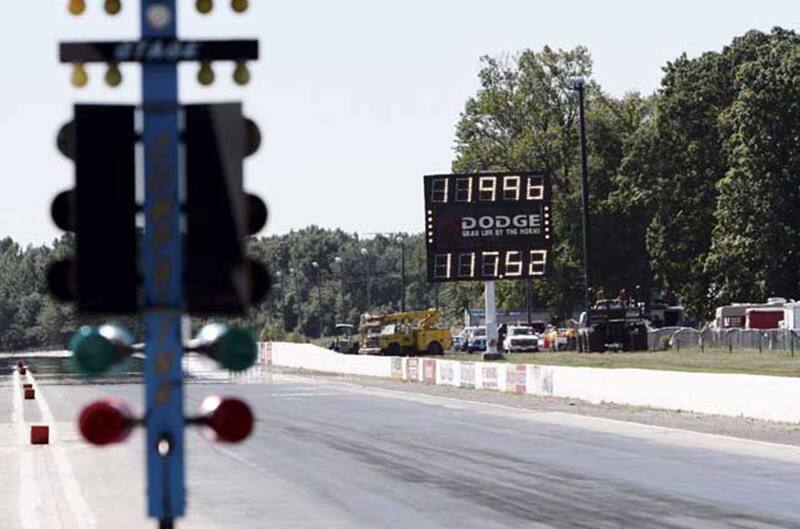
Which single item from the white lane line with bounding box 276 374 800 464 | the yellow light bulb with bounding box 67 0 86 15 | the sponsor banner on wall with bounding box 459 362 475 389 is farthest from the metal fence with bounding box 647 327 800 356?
the yellow light bulb with bounding box 67 0 86 15

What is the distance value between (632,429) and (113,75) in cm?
2998

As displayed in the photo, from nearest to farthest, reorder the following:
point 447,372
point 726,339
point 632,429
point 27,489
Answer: point 27,489, point 632,429, point 447,372, point 726,339

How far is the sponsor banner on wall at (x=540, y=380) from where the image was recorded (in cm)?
5188

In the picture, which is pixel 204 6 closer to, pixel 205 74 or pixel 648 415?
pixel 205 74

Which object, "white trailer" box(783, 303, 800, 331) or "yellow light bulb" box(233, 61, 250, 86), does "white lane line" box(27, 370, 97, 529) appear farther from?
"white trailer" box(783, 303, 800, 331)

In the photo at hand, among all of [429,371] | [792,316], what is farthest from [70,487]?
[792,316]

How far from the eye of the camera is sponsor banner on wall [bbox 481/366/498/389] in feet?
189

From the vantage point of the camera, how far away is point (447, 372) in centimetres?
6419

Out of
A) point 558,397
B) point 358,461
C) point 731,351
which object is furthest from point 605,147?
point 358,461

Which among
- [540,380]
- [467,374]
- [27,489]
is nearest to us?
[27,489]

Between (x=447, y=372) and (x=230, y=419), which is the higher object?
(x=230, y=419)

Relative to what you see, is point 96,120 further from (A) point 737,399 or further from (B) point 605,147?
(B) point 605,147

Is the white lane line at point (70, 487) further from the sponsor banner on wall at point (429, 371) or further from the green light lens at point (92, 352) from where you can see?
the sponsor banner on wall at point (429, 371)

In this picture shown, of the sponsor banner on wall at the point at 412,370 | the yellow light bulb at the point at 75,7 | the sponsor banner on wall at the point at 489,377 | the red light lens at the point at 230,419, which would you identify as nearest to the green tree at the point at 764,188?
the sponsor banner on wall at the point at 412,370
